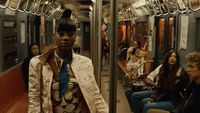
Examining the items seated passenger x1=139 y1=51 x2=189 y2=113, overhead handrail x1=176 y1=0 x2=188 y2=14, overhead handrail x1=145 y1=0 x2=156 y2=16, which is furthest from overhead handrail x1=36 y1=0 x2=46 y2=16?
seated passenger x1=139 y1=51 x2=189 y2=113

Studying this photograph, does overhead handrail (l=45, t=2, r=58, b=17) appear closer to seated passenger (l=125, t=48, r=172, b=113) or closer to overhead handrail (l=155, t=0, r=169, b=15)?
overhead handrail (l=155, t=0, r=169, b=15)

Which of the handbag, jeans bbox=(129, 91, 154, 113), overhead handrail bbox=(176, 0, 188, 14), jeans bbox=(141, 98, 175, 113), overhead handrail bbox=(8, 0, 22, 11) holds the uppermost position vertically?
overhead handrail bbox=(8, 0, 22, 11)

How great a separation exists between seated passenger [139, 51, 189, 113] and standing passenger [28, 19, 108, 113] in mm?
2508

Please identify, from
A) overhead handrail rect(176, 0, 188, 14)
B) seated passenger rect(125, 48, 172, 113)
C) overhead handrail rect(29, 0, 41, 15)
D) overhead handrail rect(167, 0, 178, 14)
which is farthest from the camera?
overhead handrail rect(29, 0, 41, 15)

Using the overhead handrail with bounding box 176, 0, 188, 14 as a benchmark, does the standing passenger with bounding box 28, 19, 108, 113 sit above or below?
below

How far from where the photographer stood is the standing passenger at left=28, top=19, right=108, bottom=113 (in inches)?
97.6

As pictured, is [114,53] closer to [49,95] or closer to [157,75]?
[49,95]

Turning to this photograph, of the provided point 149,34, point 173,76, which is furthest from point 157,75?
point 149,34

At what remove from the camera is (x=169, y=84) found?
5020 millimetres

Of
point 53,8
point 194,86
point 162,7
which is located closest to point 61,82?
point 194,86

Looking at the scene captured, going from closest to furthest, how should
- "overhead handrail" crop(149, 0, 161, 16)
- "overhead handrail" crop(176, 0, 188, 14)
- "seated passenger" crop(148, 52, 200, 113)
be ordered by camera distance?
"seated passenger" crop(148, 52, 200, 113) < "overhead handrail" crop(176, 0, 188, 14) < "overhead handrail" crop(149, 0, 161, 16)

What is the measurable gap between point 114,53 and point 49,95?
0.57 m

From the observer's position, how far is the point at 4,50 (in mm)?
7578

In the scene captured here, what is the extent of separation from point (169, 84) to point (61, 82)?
2.85 meters
